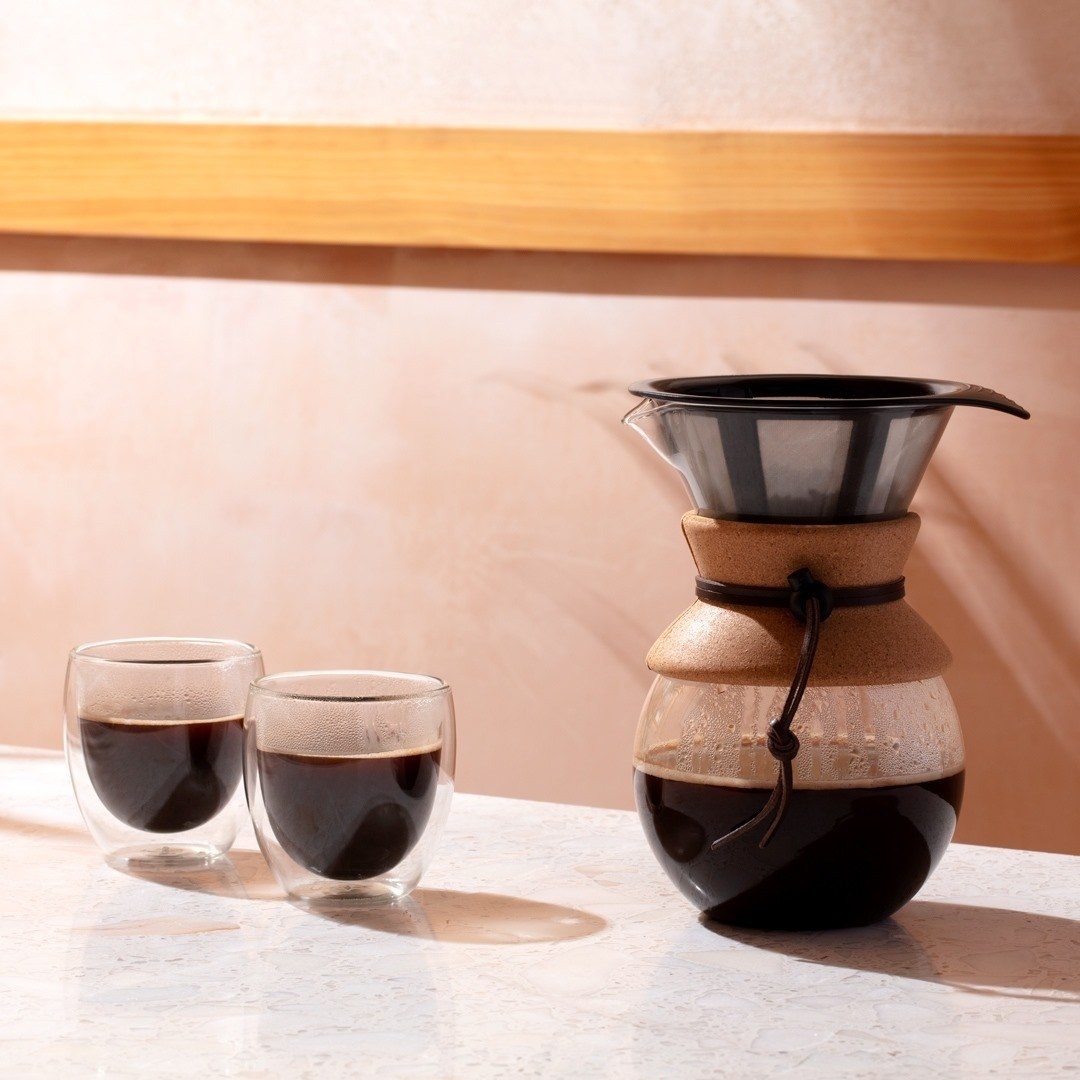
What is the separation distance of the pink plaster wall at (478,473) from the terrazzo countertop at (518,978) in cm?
88

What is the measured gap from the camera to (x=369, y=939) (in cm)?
68

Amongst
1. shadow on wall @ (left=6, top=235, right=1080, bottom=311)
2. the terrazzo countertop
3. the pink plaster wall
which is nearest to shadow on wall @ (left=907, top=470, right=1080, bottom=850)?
the pink plaster wall

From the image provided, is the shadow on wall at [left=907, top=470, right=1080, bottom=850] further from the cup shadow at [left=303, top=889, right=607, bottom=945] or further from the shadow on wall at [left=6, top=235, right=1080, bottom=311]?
the cup shadow at [left=303, top=889, right=607, bottom=945]

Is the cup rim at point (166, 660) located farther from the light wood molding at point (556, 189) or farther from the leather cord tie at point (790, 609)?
the light wood molding at point (556, 189)

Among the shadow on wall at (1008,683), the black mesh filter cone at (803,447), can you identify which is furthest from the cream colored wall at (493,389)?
the black mesh filter cone at (803,447)

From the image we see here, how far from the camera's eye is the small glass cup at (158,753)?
774 mm

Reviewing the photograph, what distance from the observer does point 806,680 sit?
2.09 ft

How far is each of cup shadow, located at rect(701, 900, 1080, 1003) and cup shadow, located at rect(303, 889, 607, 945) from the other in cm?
7

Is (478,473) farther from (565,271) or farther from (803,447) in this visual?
(803,447)

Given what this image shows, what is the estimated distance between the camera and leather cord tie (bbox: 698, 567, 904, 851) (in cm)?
63

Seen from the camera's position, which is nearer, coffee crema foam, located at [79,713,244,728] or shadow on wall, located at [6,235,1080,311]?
coffee crema foam, located at [79,713,244,728]

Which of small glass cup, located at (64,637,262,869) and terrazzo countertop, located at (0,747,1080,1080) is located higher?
small glass cup, located at (64,637,262,869)

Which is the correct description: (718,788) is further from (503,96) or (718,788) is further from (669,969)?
(503,96)

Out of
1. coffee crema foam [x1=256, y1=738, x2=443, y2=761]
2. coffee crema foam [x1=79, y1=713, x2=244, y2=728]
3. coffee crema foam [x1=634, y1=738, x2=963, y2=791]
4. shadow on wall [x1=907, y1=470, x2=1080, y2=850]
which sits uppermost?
coffee crema foam [x1=634, y1=738, x2=963, y2=791]
